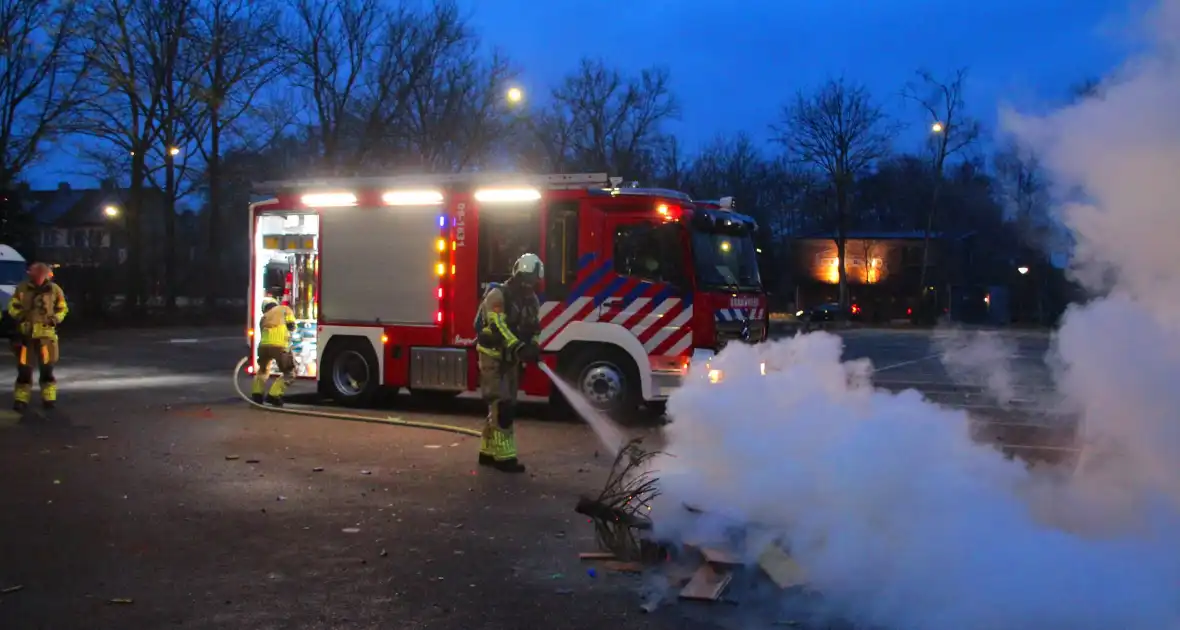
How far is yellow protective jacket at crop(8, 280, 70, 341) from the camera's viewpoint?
39.0ft

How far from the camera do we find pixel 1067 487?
6445 mm

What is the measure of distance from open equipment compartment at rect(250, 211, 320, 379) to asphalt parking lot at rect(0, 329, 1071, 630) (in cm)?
203

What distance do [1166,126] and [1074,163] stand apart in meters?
0.53

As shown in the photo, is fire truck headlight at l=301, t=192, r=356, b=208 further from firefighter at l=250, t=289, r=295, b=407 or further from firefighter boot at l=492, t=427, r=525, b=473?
firefighter boot at l=492, t=427, r=525, b=473

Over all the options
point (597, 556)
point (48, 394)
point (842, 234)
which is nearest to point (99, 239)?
point (842, 234)

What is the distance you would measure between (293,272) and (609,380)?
5.52 m

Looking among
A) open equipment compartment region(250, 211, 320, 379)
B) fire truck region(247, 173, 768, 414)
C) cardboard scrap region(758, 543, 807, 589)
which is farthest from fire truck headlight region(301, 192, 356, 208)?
cardboard scrap region(758, 543, 807, 589)

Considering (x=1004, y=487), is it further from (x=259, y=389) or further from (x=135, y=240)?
(x=135, y=240)

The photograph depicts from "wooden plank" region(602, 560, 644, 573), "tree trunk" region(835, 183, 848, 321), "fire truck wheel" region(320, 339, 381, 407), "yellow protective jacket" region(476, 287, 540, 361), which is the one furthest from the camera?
"tree trunk" region(835, 183, 848, 321)

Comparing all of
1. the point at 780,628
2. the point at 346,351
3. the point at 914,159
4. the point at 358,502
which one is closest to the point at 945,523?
the point at 780,628

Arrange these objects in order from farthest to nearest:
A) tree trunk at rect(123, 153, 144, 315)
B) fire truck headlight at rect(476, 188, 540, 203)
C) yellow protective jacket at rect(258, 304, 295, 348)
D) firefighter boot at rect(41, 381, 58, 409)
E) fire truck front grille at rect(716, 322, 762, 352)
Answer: tree trunk at rect(123, 153, 144, 315) < yellow protective jacket at rect(258, 304, 295, 348) < firefighter boot at rect(41, 381, 58, 409) < fire truck headlight at rect(476, 188, 540, 203) < fire truck front grille at rect(716, 322, 762, 352)

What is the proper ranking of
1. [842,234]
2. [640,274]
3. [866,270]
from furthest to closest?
[866,270] → [842,234] → [640,274]

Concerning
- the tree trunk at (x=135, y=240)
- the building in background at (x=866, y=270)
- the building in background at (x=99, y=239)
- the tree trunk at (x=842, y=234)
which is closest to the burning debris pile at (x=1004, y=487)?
the building in background at (x=99, y=239)

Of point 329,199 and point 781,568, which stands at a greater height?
point 329,199
